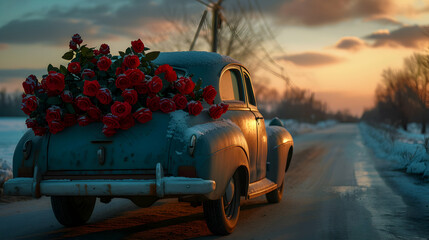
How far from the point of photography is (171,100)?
4.96 metres

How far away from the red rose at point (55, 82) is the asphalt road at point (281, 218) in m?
1.64

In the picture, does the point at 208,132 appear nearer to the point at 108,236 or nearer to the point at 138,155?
the point at 138,155

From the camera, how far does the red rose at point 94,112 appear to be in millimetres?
4869

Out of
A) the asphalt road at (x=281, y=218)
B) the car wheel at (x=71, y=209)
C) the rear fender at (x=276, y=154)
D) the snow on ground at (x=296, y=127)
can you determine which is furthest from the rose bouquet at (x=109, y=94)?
the snow on ground at (x=296, y=127)

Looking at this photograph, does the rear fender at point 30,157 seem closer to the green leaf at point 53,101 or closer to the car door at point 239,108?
the green leaf at point 53,101

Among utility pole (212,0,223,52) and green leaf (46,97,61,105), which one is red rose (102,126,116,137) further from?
utility pole (212,0,223,52)

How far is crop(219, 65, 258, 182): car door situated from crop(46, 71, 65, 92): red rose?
1853 mm

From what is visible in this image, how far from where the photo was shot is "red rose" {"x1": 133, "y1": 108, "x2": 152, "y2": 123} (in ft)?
15.6

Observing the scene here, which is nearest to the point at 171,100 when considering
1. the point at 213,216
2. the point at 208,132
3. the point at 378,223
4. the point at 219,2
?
the point at 208,132

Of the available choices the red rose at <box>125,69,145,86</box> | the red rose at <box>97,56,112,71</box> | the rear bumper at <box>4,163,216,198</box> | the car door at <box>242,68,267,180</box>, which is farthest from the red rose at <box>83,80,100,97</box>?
the car door at <box>242,68,267,180</box>

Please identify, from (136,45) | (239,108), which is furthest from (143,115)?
(239,108)

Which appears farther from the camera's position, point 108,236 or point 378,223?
point 378,223

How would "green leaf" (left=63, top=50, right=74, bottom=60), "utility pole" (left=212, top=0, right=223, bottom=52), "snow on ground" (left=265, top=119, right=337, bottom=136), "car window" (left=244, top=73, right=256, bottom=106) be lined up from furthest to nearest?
"snow on ground" (left=265, top=119, right=337, bottom=136) → "utility pole" (left=212, top=0, right=223, bottom=52) → "car window" (left=244, top=73, right=256, bottom=106) → "green leaf" (left=63, top=50, right=74, bottom=60)

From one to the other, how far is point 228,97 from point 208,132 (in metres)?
1.42
